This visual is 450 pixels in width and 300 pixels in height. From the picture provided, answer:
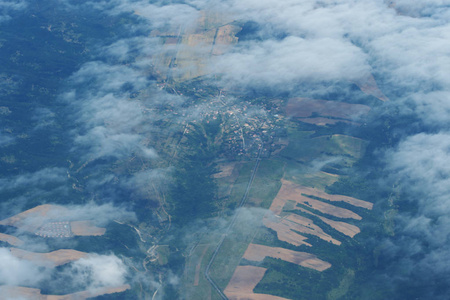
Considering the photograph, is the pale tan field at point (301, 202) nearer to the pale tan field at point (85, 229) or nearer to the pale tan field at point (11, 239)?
the pale tan field at point (85, 229)

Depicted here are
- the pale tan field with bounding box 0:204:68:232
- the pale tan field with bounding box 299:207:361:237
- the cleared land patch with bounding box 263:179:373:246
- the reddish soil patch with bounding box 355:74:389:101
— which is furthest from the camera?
the reddish soil patch with bounding box 355:74:389:101

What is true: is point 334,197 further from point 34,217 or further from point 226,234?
point 34,217

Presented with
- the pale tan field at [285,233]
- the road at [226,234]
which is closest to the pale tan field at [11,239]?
the road at [226,234]

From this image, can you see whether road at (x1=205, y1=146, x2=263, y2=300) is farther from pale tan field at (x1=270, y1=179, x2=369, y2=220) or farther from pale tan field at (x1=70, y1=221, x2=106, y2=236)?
pale tan field at (x1=70, y1=221, x2=106, y2=236)

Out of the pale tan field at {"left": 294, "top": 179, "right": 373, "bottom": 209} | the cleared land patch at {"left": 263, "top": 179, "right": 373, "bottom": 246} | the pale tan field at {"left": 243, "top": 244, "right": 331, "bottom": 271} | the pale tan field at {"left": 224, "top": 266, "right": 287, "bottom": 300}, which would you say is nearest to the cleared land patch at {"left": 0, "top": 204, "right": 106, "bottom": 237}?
the pale tan field at {"left": 224, "top": 266, "right": 287, "bottom": 300}

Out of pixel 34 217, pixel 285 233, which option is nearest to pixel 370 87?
pixel 285 233

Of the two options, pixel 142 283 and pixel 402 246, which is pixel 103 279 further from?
pixel 402 246
